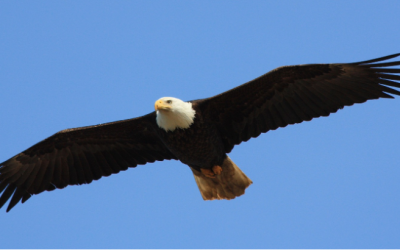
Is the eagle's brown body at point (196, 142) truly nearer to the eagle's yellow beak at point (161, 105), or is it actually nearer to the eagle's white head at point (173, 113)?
the eagle's white head at point (173, 113)

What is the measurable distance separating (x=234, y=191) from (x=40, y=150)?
3.62 m

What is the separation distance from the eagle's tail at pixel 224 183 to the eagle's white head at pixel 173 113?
54.7 inches

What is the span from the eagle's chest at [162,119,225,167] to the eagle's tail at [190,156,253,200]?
0.78 m

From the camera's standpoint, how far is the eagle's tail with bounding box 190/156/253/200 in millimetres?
11266

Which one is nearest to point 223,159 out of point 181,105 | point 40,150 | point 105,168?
point 181,105

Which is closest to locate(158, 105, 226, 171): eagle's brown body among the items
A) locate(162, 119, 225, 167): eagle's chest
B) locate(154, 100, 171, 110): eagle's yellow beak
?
locate(162, 119, 225, 167): eagle's chest

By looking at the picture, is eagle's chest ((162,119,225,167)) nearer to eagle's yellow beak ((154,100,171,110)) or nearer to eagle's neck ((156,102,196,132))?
eagle's neck ((156,102,196,132))

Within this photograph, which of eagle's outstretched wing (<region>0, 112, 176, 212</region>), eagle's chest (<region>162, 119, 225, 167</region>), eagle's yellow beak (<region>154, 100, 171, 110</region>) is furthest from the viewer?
eagle's outstretched wing (<region>0, 112, 176, 212</region>)

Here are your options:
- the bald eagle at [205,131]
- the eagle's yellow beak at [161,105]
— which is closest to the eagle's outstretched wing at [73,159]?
the bald eagle at [205,131]

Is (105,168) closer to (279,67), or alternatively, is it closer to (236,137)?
(236,137)

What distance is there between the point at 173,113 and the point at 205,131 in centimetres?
62

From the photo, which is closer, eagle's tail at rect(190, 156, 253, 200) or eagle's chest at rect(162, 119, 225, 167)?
eagle's chest at rect(162, 119, 225, 167)

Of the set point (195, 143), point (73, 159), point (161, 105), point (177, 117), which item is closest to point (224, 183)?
point (195, 143)

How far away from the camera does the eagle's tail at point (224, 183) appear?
1127cm
